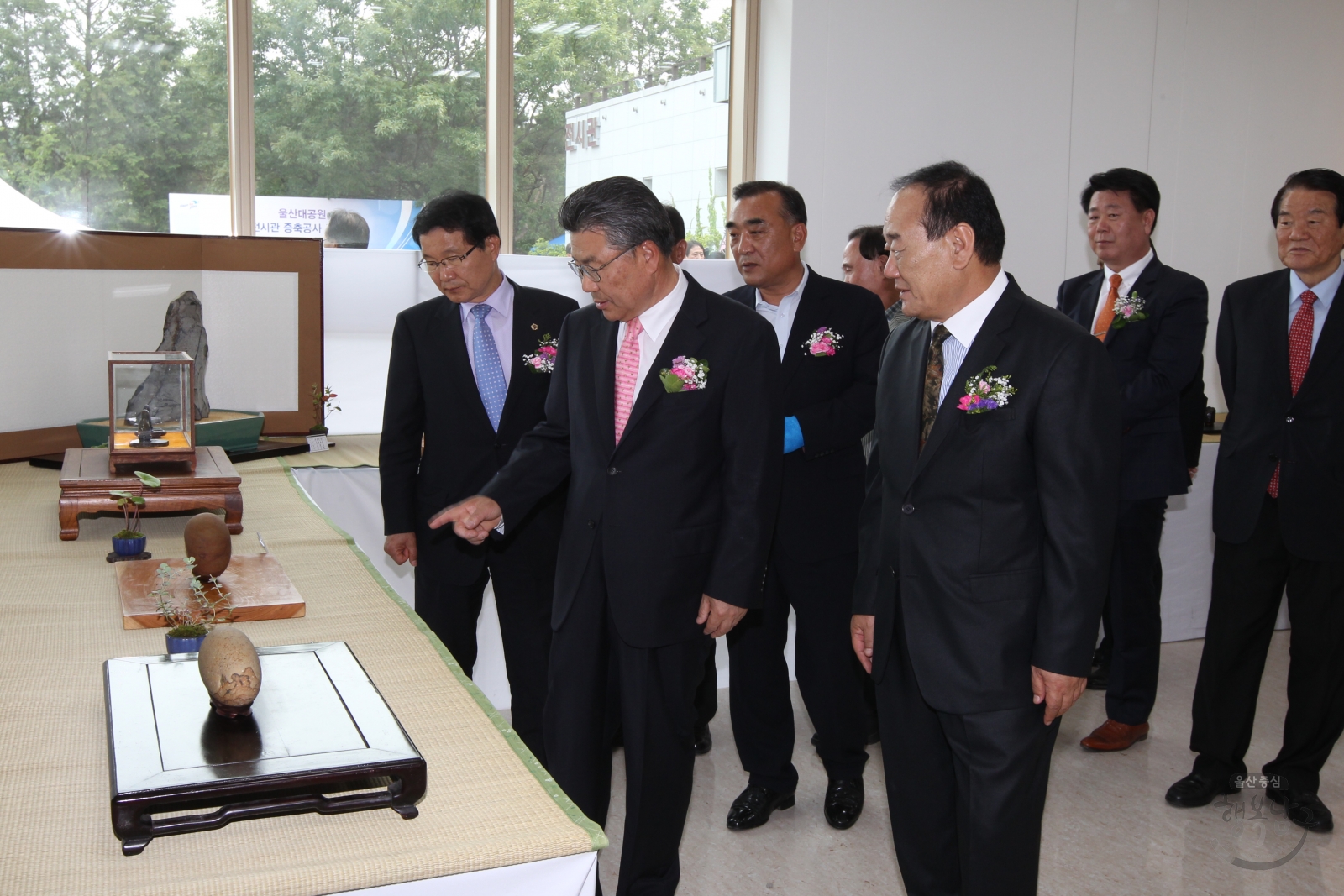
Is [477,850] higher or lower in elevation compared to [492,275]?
lower

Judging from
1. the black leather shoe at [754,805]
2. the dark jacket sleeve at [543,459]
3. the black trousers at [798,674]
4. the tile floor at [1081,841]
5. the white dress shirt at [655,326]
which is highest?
the white dress shirt at [655,326]

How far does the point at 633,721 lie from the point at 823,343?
3.90 feet

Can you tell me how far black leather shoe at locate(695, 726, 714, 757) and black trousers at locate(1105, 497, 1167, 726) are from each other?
135 centimetres

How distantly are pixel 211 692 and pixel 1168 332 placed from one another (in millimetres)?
3092

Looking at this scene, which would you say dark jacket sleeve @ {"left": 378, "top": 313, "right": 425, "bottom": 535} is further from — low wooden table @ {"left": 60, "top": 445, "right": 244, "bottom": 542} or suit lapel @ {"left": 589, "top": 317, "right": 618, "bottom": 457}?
suit lapel @ {"left": 589, "top": 317, "right": 618, "bottom": 457}

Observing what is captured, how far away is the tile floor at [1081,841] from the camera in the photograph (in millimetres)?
2793

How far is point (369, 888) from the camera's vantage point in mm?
1152

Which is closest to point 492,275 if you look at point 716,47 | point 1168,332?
point 1168,332

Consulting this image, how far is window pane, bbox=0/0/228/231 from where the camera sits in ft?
14.2

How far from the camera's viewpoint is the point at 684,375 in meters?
2.18

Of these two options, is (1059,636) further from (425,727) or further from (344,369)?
(344,369)

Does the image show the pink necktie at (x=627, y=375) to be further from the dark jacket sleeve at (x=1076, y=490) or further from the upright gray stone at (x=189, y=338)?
the upright gray stone at (x=189, y=338)

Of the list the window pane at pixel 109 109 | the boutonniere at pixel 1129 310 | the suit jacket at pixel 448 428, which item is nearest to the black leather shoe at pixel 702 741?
the suit jacket at pixel 448 428

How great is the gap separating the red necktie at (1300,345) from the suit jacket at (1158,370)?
14.4 inches
